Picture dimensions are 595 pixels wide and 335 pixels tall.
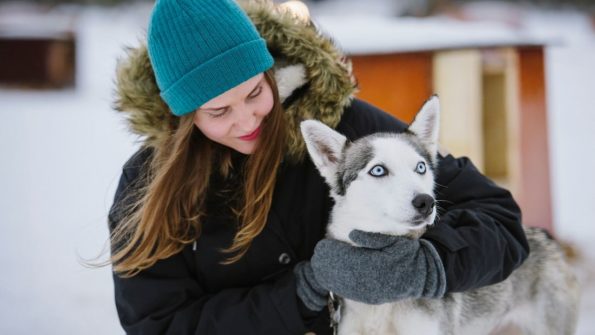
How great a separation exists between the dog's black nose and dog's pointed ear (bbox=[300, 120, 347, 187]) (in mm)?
348

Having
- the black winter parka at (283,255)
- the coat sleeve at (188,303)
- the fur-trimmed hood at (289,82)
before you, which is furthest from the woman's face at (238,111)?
the coat sleeve at (188,303)

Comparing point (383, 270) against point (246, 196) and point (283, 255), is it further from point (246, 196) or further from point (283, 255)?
point (246, 196)

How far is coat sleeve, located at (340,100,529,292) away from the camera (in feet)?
5.49

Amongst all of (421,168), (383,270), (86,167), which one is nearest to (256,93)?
(421,168)

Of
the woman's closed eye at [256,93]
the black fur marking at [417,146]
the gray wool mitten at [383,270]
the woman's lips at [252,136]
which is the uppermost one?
the woman's closed eye at [256,93]

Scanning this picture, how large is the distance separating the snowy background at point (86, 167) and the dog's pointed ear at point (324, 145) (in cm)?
134

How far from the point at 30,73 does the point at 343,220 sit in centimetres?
479

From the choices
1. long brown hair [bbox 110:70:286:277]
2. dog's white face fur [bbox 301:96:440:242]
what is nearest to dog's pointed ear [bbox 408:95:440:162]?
dog's white face fur [bbox 301:96:440:242]

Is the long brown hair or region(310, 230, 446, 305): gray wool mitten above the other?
the long brown hair

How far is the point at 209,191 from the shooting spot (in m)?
1.95

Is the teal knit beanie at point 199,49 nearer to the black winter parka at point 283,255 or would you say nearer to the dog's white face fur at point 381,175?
the dog's white face fur at point 381,175

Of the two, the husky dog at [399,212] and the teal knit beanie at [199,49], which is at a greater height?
the teal knit beanie at [199,49]

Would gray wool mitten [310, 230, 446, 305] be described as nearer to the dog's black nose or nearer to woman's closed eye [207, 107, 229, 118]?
the dog's black nose

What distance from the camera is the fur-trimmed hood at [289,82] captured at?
6.18ft
